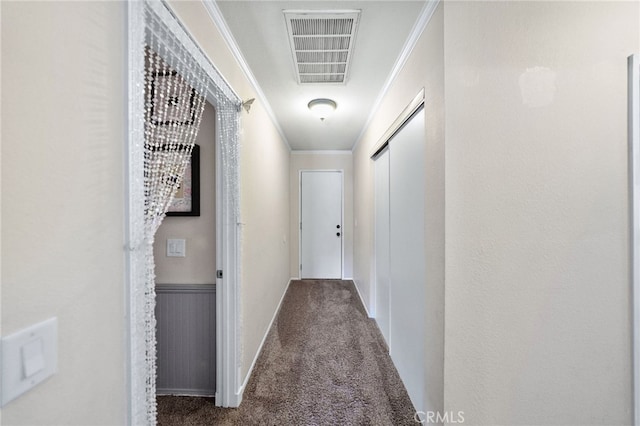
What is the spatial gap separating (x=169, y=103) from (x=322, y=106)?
5.64 ft

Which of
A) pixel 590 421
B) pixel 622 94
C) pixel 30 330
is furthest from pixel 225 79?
pixel 590 421

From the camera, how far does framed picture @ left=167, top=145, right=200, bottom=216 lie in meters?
1.80

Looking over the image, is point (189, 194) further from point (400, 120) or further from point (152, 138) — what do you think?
point (400, 120)

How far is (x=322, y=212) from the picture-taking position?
4.71 meters

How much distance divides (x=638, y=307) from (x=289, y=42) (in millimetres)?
2327

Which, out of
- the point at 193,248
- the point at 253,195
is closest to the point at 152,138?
the point at 193,248

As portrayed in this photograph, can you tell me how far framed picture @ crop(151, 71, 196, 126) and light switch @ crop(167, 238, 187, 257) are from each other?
90 centimetres

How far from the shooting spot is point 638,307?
4.05 ft

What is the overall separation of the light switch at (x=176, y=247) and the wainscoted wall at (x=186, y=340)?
21cm

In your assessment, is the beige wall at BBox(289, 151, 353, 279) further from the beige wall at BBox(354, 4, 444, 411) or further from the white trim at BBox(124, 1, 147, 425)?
the white trim at BBox(124, 1, 147, 425)

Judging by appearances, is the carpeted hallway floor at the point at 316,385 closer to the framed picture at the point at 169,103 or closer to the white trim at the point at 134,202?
the white trim at the point at 134,202

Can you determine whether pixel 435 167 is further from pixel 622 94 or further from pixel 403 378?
pixel 403 378

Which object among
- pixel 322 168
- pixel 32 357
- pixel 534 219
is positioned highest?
pixel 322 168

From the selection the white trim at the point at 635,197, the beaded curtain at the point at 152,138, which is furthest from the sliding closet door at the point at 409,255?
the beaded curtain at the point at 152,138
